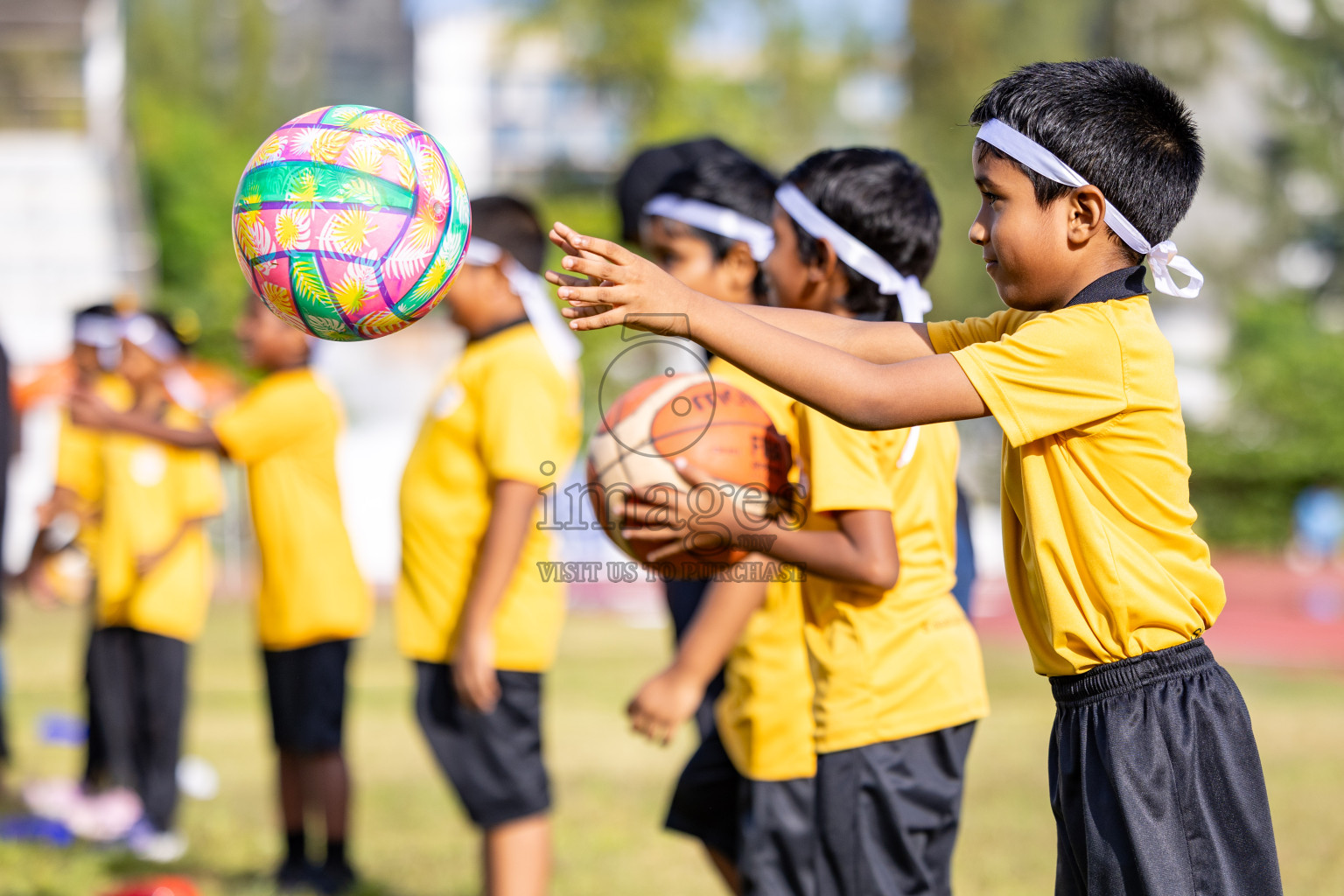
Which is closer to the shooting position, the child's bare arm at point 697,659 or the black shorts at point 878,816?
the black shorts at point 878,816

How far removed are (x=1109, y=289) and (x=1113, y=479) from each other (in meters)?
0.36

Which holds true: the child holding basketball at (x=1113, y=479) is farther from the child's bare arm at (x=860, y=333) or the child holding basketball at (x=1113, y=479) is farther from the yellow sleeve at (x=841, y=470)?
the yellow sleeve at (x=841, y=470)

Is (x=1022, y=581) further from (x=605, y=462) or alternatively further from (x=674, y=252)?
(x=674, y=252)

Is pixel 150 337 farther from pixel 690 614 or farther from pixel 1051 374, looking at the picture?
pixel 1051 374

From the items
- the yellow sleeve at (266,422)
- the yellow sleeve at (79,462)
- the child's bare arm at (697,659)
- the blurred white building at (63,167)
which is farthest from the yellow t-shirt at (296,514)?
the blurred white building at (63,167)

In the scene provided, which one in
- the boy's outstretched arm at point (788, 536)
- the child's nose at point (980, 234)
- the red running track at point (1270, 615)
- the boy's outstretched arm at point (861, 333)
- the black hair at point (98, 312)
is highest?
the black hair at point (98, 312)

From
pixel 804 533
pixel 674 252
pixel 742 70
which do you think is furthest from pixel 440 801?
pixel 742 70

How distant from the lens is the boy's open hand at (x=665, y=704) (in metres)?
3.50

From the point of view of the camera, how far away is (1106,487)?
252 cm

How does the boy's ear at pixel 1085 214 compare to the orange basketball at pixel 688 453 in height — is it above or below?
above

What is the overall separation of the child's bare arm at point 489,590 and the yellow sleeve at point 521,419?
0.07 meters

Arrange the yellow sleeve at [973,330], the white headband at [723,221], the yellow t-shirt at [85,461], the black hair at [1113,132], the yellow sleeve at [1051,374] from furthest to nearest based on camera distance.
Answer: the yellow t-shirt at [85,461], the white headband at [723,221], the yellow sleeve at [973,330], the black hair at [1113,132], the yellow sleeve at [1051,374]

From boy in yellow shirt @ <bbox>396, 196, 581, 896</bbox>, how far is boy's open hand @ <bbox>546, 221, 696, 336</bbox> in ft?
6.92

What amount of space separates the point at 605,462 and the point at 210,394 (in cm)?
1412
